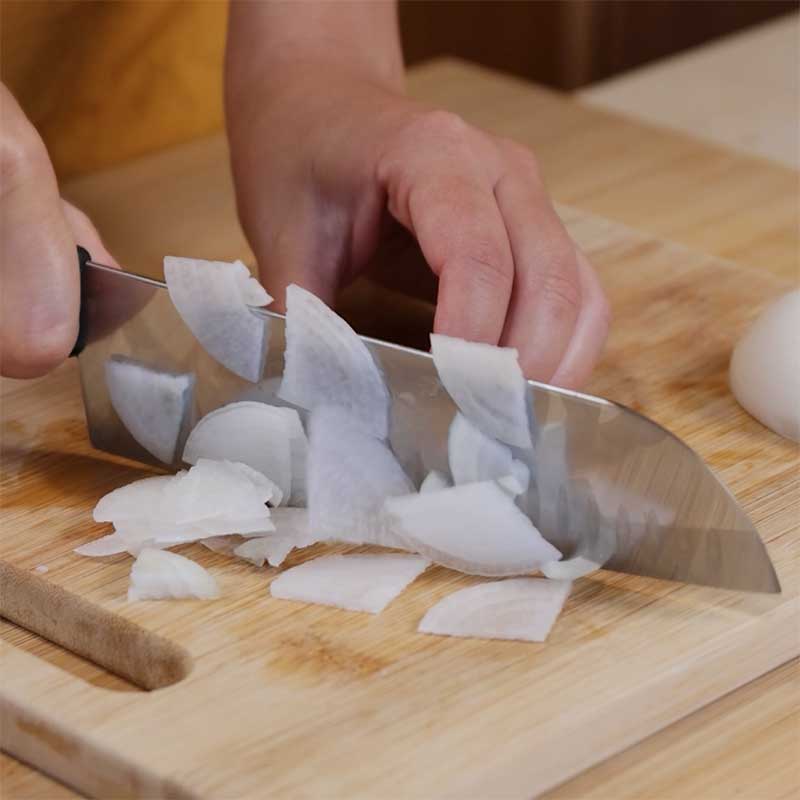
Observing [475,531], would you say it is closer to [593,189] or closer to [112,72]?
[593,189]

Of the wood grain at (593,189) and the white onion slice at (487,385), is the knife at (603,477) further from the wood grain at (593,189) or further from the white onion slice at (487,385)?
the wood grain at (593,189)

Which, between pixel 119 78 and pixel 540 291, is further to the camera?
pixel 119 78

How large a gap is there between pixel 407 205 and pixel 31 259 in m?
0.28

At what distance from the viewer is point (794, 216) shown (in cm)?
150

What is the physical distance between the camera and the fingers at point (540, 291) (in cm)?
103

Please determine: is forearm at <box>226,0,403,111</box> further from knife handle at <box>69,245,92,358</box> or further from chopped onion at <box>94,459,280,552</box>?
chopped onion at <box>94,459,280,552</box>

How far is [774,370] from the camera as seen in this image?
106cm

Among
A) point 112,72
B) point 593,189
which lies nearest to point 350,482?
point 593,189

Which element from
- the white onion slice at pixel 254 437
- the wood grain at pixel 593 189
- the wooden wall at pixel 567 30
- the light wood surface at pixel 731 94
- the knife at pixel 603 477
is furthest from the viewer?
the wooden wall at pixel 567 30

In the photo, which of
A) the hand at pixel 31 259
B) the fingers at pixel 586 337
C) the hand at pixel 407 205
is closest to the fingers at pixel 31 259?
the hand at pixel 31 259


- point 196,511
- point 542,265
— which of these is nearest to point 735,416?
point 542,265

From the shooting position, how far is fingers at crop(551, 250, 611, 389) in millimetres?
1086

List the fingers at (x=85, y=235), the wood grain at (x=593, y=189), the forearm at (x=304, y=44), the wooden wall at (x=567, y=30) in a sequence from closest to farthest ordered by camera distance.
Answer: the fingers at (x=85, y=235) < the forearm at (x=304, y=44) < the wood grain at (x=593, y=189) < the wooden wall at (x=567, y=30)

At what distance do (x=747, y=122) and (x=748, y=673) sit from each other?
107 cm
